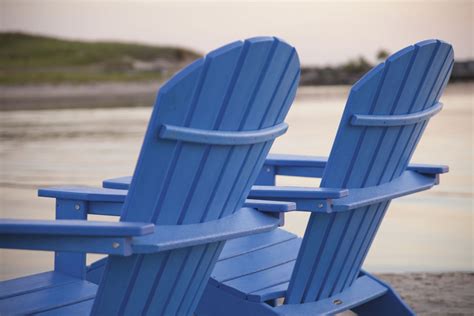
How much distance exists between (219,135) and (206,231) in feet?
0.90

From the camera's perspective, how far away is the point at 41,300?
2930mm

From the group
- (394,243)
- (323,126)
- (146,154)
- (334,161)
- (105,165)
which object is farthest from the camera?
(323,126)

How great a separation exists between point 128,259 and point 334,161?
0.95 m

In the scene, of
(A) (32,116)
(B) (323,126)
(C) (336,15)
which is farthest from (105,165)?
(C) (336,15)

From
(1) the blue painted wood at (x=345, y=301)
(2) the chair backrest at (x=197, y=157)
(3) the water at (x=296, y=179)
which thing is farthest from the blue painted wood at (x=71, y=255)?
(3) the water at (x=296, y=179)

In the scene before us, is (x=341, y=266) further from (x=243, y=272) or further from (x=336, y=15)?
(x=336, y=15)

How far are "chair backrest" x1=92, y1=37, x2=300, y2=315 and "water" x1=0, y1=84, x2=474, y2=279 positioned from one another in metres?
2.81

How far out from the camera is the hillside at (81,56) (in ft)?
196

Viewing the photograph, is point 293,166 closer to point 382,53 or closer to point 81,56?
point 382,53

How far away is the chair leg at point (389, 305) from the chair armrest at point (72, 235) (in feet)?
6.02

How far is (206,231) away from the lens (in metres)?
2.58

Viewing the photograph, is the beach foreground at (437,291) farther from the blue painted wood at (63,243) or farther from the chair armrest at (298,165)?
the blue painted wood at (63,243)

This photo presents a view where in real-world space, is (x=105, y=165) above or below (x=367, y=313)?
below

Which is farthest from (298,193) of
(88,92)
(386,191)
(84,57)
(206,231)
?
(84,57)
